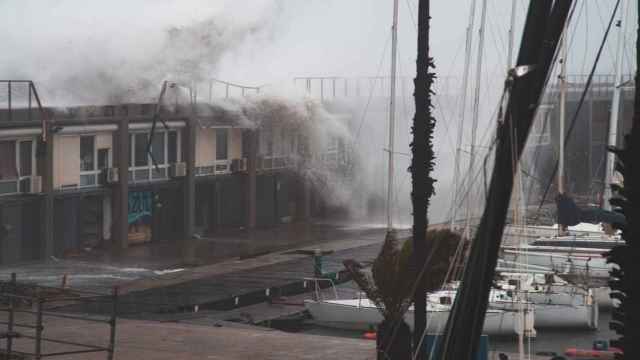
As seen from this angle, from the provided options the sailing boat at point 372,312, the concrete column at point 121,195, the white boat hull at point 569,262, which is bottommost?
the sailing boat at point 372,312

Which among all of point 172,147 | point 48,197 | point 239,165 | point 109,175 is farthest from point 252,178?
point 48,197

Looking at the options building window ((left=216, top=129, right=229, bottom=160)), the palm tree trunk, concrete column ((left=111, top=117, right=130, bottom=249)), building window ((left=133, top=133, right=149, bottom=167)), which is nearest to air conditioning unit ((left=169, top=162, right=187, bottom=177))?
building window ((left=133, top=133, right=149, bottom=167))

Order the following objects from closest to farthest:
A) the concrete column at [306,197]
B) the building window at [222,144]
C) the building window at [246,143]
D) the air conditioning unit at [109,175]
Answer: the air conditioning unit at [109,175], the building window at [222,144], the building window at [246,143], the concrete column at [306,197]

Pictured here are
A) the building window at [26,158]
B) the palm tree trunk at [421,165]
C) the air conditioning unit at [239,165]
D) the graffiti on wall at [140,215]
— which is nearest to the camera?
the palm tree trunk at [421,165]

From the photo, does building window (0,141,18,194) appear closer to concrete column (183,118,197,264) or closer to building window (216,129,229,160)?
concrete column (183,118,197,264)

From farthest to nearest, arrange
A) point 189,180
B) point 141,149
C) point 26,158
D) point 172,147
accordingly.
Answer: point 172,147, point 189,180, point 141,149, point 26,158

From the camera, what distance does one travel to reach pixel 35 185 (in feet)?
112

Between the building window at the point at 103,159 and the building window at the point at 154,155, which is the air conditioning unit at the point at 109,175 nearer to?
the building window at the point at 103,159

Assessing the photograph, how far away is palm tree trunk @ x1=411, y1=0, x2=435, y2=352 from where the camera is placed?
15367mm

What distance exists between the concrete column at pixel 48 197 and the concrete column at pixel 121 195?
2859mm

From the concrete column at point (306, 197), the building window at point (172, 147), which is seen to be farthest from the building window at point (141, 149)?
the concrete column at point (306, 197)

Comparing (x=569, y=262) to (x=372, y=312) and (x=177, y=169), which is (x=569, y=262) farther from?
(x=177, y=169)

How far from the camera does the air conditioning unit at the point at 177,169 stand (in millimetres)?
39969

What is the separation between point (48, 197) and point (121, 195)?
324 centimetres
